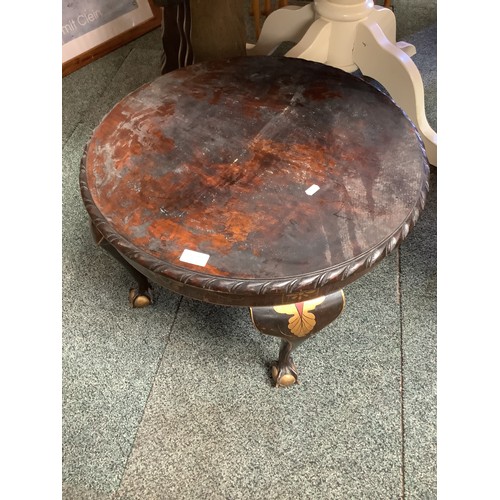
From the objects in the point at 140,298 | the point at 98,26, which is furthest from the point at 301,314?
the point at 98,26

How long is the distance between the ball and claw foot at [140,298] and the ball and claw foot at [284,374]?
39 centimetres

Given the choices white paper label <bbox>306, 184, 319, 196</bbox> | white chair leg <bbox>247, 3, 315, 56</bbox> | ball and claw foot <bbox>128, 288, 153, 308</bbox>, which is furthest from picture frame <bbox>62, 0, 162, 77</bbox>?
white paper label <bbox>306, 184, 319, 196</bbox>

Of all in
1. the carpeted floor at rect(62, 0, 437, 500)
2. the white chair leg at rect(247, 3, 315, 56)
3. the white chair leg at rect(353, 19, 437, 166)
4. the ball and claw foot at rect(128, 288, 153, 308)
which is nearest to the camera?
the carpeted floor at rect(62, 0, 437, 500)

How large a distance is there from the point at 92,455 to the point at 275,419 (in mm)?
415

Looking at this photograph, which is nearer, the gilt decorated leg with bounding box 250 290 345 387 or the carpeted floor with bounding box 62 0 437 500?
the gilt decorated leg with bounding box 250 290 345 387

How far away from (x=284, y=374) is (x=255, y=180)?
47 cm

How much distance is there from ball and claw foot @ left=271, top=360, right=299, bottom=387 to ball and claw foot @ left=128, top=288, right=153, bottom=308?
15.5 inches

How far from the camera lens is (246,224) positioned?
968 mm

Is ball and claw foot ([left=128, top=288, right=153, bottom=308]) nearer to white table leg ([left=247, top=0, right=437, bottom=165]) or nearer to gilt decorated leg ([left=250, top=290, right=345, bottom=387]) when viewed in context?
gilt decorated leg ([left=250, top=290, right=345, bottom=387])

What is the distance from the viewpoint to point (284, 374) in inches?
48.8

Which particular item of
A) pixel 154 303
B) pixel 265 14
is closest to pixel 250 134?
pixel 154 303

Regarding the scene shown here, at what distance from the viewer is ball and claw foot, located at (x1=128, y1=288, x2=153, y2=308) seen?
4.65 feet

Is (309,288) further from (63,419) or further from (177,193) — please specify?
(63,419)

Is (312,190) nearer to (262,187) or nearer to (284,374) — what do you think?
(262,187)
